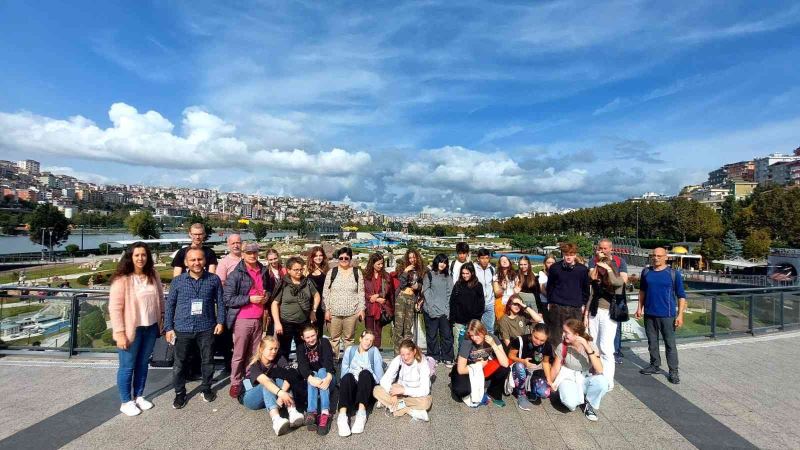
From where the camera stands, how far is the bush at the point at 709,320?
772 cm

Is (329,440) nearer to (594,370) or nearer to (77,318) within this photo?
(594,370)

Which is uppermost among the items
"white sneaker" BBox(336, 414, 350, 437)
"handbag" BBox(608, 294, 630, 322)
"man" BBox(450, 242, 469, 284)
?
"man" BBox(450, 242, 469, 284)

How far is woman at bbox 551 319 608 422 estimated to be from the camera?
14.8ft

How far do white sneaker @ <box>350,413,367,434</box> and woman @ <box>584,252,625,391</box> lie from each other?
3.41 metres

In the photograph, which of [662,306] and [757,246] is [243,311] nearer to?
[662,306]

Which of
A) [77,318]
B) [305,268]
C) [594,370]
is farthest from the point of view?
[77,318]

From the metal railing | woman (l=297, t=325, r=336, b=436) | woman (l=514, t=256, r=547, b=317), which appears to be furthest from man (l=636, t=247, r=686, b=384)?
woman (l=297, t=325, r=336, b=436)

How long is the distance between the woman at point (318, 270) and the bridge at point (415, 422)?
4.67 feet

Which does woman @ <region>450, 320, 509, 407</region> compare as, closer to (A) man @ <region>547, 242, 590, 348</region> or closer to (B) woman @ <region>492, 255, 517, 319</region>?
(A) man @ <region>547, 242, 590, 348</region>

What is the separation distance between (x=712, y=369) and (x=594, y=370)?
2.98m

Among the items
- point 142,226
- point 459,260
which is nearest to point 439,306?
point 459,260

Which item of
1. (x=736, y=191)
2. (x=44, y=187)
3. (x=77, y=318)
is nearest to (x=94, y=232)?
(x=44, y=187)

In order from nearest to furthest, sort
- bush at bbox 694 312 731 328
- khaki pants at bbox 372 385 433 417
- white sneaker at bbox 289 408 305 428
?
white sneaker at bbox 289 408 305 428
khaki pants at bbox 372 385 433 417
bush at bbox 694 312 731 328

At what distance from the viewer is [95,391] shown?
4.93 metres
